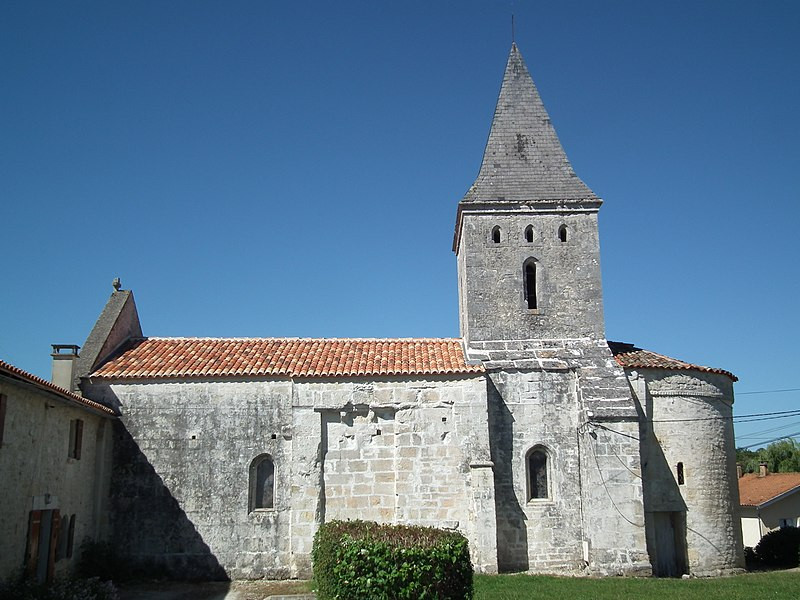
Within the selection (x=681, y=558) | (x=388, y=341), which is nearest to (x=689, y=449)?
(x=681, y=558)

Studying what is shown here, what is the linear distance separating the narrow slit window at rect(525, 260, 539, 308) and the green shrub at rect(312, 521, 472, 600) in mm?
11024

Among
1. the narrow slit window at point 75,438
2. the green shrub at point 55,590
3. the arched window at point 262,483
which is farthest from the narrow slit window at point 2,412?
the arched window at point 262,483

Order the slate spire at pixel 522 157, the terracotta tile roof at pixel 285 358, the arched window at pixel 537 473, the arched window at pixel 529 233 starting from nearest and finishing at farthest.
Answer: the arched window at pixel 537 473 → the terracotta tile roof at pixel 285 358 → the arched window at pixel 529 233 → the slate spire at pixel 522 157

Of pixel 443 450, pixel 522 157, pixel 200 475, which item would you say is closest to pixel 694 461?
pixel 443 450

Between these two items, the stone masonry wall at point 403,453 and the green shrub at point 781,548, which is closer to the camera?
the stone masonry wall at point 403,453

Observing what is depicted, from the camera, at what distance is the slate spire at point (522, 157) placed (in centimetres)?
2214

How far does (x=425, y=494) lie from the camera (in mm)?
18828

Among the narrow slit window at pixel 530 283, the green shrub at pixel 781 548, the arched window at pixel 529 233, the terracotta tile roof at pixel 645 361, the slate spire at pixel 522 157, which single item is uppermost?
the slate spire at pixel 522 157

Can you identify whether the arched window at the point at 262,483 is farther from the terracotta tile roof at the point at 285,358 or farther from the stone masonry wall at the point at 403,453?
the terracotta tile roof at the point at 285,358

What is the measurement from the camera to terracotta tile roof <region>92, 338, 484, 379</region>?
19.5 metres

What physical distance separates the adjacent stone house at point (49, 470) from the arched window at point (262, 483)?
394 centimetres

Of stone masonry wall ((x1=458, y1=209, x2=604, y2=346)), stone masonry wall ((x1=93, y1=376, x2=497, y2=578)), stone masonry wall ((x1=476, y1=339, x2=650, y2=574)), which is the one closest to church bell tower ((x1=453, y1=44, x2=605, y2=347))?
stone masonry wall ((x1=458, y1=209, x2=604, y2=346))

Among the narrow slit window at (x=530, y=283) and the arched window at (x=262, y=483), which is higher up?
the narrow slit window at (x=530, y=283)

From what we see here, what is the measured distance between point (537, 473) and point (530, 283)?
19.7ft
